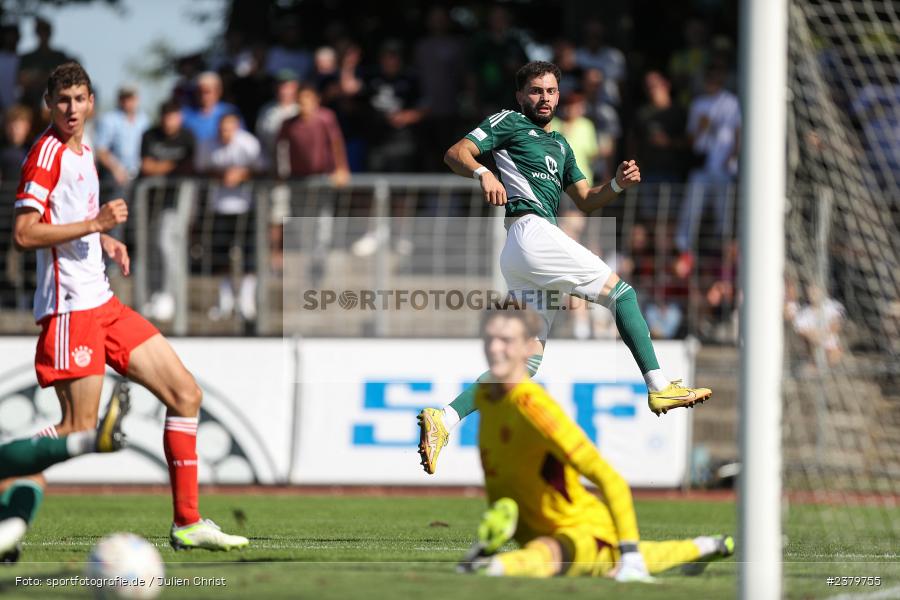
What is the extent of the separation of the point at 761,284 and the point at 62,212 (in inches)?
146

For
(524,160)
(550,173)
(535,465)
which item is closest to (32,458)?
(535,465)

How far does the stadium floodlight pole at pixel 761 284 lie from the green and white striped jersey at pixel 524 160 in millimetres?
2724

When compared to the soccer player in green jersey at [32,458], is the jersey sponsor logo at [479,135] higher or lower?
higher

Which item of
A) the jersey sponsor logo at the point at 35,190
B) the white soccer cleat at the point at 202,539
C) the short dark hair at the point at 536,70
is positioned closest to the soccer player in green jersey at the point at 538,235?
the short dark hair at the point at 536,70

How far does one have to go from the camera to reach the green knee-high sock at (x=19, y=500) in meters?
7.14

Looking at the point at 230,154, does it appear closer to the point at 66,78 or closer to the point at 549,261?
the point at 549,261

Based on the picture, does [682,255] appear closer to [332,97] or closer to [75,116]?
[332,97]

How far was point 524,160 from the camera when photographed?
27.4ft

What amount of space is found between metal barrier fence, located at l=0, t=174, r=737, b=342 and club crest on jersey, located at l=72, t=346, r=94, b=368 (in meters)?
7.08

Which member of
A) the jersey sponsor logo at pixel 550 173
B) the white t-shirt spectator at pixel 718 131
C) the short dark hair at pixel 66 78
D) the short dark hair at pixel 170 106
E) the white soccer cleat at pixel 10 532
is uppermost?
the short dark hair at pixel 170 106

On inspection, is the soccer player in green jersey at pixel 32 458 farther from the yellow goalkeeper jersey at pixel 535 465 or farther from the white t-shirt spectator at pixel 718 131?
the white t-shirt spectator at pixel 718 131

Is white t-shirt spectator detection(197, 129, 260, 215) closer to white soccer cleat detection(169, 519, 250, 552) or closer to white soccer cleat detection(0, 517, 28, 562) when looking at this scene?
white soccer cleat detection(169, 519, 250, 552)

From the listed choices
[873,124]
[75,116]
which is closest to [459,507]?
[873,124]

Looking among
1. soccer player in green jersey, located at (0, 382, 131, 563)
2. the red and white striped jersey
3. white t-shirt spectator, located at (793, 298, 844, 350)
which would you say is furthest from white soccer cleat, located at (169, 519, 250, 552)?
white t-shirt spectator, located at (793, 298, 844, 350)
